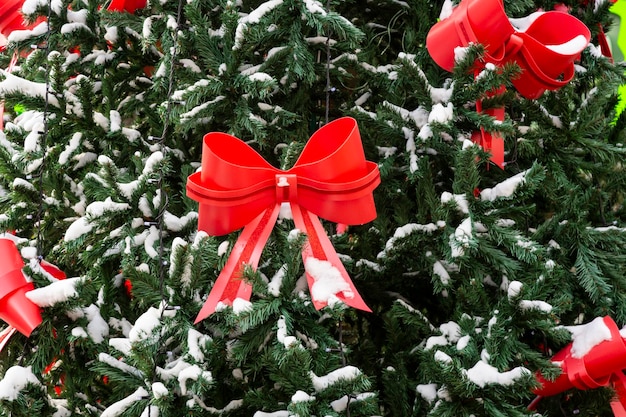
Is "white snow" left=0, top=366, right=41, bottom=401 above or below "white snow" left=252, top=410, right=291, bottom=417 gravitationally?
above

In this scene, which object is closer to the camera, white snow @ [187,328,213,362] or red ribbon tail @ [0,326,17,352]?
white snow @ [187,328,213,362]

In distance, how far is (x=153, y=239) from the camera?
3.98ft

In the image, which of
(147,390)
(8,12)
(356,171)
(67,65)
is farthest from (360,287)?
(8,12)

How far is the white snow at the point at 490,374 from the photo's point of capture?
42.3 inches

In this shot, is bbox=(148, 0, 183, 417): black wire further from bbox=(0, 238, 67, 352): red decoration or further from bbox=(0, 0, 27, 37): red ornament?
bbox=(0, 0, 27, 37): red ornament

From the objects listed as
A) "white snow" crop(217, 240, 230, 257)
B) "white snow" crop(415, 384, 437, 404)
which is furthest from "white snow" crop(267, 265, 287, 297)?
"white snow" crop(415, 384, 437, 404)

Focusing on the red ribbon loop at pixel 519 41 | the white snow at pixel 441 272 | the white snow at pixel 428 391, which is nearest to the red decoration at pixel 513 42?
the red ribbon loop at pixel 519 41

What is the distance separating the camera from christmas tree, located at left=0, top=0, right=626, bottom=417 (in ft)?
3.45

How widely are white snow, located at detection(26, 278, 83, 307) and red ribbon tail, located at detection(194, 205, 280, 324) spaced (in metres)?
0.28

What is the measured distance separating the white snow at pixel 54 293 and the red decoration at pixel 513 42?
0.82 meters

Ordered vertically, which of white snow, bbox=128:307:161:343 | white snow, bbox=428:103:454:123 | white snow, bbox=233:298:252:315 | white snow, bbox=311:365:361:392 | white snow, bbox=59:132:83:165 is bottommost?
white snow, bbox=311:365:361:392

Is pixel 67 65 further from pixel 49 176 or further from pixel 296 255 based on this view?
pixel 296 255

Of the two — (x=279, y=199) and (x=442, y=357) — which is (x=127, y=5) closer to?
(x=279, y=199)

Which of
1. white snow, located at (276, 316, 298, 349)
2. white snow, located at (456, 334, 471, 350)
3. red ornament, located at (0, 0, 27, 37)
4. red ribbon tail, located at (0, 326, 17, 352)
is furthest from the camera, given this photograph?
red ornament, located at (0, 0, 27, 37)
